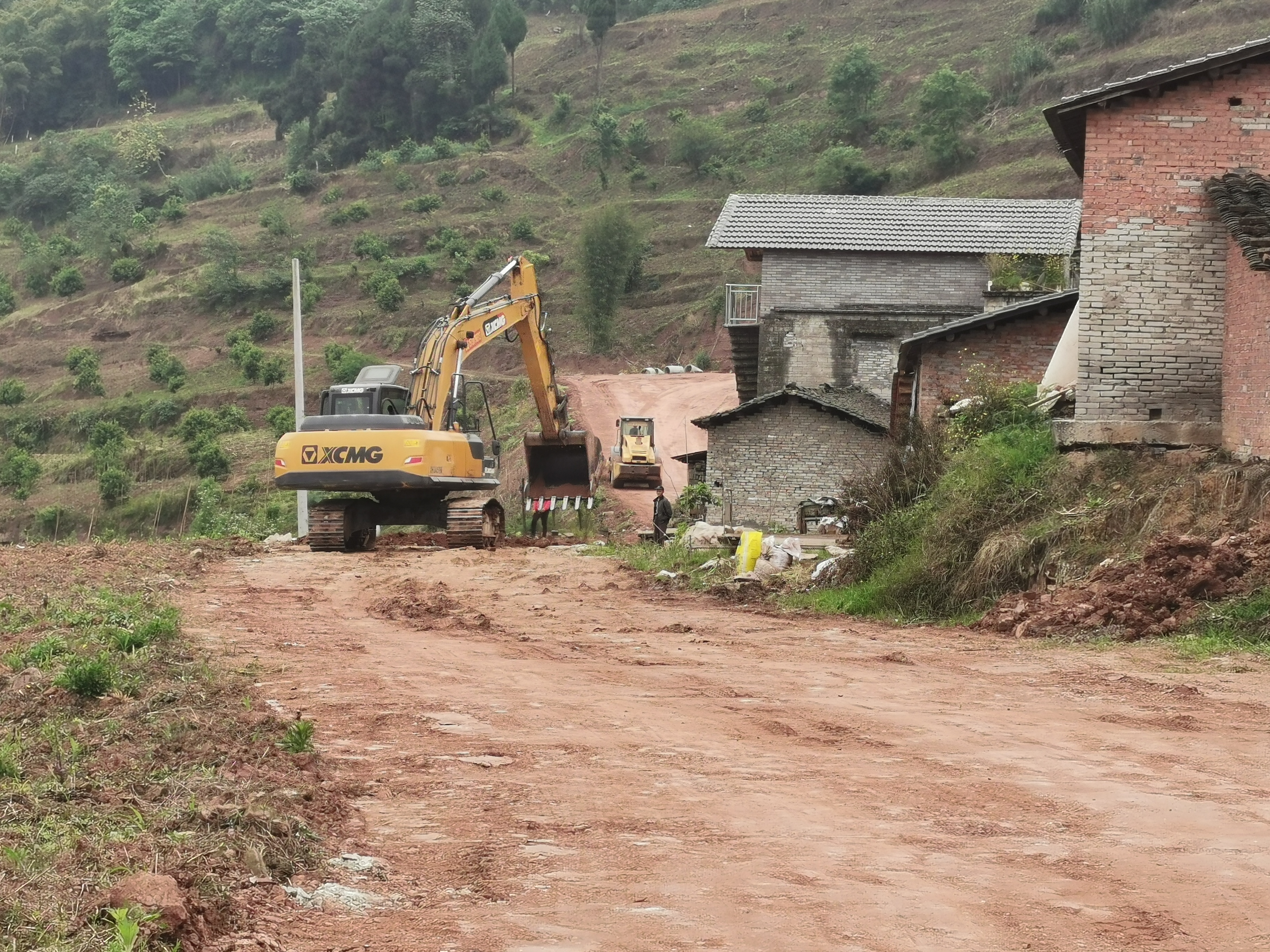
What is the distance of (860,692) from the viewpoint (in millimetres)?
11844

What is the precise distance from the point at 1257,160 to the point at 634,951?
15314 millimetres

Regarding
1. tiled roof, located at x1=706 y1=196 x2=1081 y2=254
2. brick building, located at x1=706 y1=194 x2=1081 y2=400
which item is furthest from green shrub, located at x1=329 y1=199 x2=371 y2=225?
brick building, located at x1=706 y1=194 x2=1081 y2=400

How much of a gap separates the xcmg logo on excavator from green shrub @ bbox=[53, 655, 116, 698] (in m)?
16.3

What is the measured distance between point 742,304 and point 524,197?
2225 inches

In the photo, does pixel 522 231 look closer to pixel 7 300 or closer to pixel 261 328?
pixel 261 328

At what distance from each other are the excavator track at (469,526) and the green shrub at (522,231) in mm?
62346

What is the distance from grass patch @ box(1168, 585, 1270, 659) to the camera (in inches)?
525

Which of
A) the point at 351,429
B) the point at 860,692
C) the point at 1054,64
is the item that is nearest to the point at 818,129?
the point at 1054,64

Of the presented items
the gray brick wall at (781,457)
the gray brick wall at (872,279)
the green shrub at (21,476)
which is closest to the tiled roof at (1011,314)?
the gray brick wall at (781,457)

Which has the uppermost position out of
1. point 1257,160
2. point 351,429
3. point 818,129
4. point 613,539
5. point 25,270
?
point 818,129

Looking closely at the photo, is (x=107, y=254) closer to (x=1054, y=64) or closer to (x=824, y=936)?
(x=1054, y=64)

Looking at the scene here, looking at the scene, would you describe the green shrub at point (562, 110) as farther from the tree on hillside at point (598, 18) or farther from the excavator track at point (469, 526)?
the excavator track at point (469, 526)

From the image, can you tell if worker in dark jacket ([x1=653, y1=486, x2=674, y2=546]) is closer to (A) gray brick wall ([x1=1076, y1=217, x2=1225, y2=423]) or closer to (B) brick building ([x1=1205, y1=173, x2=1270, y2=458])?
(A) gray brick wall ([x1=1076, y1=217, x2=1225, y2=423])

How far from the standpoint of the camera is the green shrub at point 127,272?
8981cm
